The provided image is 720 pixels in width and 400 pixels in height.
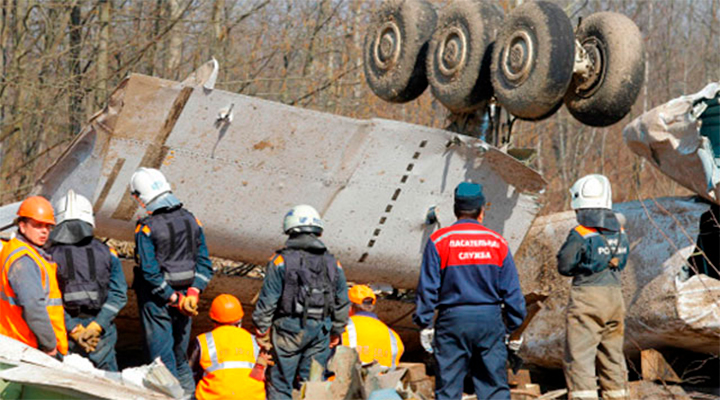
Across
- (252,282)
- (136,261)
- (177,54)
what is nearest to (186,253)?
(136,261)

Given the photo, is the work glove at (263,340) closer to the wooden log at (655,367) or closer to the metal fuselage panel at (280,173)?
the metal fuselage panel at (280,173)

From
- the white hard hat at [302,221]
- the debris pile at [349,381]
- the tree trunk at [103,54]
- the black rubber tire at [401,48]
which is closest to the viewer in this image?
the debris pile at [349,381]

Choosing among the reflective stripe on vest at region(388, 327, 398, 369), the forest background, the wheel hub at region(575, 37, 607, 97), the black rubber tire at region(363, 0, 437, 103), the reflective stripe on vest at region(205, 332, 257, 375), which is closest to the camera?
the reflective stripe on vest at region(205, 332, 257, 375)

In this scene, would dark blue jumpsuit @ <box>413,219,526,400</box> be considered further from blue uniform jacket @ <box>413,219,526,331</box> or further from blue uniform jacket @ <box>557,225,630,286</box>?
blue uniform jacket @ <box>557,225,630,286</box>

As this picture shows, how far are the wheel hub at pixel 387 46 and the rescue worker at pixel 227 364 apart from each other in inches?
111

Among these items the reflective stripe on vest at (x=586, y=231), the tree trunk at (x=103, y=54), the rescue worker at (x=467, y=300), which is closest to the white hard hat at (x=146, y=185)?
the rescue worker at (x=467, y=300)

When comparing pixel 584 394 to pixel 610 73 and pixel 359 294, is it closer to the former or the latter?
pixel 359 294

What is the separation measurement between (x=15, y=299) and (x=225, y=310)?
1.39 m

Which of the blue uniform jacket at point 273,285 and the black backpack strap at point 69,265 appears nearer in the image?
the black backpack strap at point 69,265

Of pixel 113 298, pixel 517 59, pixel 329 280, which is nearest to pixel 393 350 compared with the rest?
pixel 329 280

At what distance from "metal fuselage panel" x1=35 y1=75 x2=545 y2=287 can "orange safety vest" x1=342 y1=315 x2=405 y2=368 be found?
25.3 inches

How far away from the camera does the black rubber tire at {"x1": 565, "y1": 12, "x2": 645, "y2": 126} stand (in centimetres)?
675

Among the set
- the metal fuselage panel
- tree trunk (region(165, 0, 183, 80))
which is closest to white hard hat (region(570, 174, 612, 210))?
the metal fuselage panel

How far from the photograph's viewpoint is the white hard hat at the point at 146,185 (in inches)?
231
